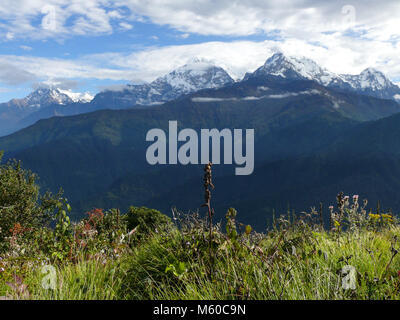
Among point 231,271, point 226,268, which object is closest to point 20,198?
point 226,268

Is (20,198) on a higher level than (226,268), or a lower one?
lower

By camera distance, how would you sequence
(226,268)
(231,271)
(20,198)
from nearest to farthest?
(231,271)
(226,268)
(20,198)

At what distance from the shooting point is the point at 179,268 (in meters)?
4.88

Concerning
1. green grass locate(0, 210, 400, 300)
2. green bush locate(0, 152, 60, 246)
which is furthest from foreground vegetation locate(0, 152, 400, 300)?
green bush locate(0, 152, 60, 246)

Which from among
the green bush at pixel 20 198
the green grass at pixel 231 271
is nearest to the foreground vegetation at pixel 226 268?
the green grass at pixel 231 271

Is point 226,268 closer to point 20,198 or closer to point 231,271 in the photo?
point 231,271

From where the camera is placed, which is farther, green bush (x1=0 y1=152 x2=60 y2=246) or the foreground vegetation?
green bush (x1=0 y1=152 x2=60 y2=246)

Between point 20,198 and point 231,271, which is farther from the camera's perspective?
point 20,198

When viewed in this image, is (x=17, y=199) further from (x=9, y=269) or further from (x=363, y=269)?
(x=363, y=269)

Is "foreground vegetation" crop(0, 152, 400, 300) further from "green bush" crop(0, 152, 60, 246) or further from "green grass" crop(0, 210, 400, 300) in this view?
"green bush" crop(0, 152, 60, 246)

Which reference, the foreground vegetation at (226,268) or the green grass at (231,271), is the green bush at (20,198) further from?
the green grass at (231,271)

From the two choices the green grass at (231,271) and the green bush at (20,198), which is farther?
the green bush at (20,198)

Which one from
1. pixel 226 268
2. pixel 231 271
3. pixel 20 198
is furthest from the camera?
pixel 20 198
